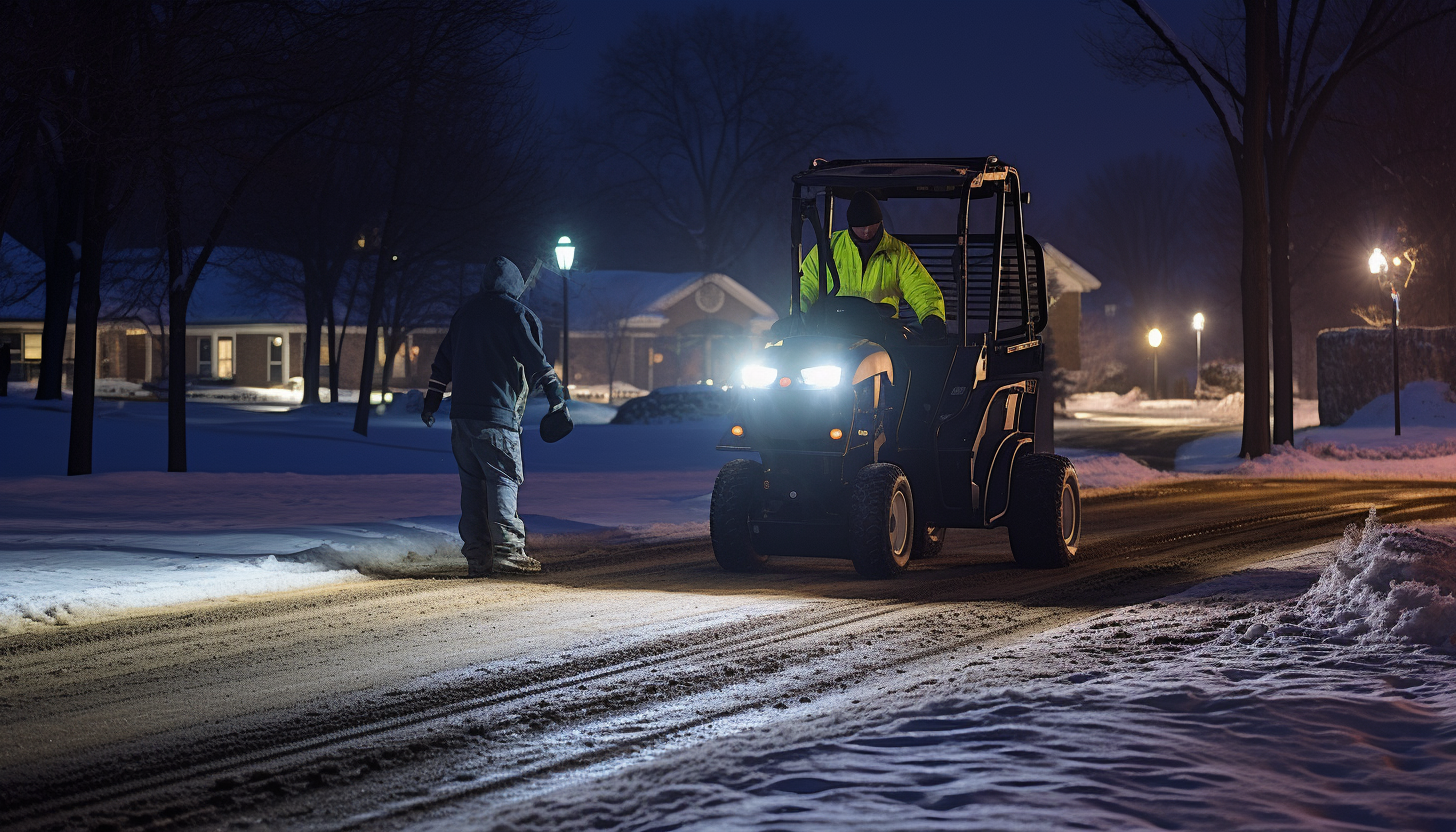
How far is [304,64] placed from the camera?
14586mm

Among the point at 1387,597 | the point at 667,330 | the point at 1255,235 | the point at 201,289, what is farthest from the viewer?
the point at 667,330

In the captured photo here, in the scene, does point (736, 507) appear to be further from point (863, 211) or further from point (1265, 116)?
point (1265, 116)

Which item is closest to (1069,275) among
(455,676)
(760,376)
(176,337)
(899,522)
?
(176,337)

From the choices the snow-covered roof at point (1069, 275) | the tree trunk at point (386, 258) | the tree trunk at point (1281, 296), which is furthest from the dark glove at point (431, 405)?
the snow-covered roof at point (1069, 275)

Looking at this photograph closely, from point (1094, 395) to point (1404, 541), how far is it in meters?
56.4

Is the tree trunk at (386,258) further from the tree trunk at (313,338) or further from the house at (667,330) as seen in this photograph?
the house at (667,330)

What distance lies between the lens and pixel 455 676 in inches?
258

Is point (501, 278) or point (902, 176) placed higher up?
point (902, 176)

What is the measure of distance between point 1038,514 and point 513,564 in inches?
147

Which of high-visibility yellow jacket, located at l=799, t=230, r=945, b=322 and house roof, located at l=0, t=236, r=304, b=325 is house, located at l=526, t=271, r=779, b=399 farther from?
high-visibility yellow jacket, located at l=799, t=230, r=945, b=322

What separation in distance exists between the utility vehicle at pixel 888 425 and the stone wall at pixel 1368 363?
25.0m

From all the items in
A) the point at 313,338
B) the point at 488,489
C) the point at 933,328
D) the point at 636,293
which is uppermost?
the point at 636,293

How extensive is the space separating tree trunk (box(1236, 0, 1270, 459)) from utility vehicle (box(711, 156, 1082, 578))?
1469cm

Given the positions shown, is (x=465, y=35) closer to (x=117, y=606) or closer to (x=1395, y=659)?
(x=117, y=606)
